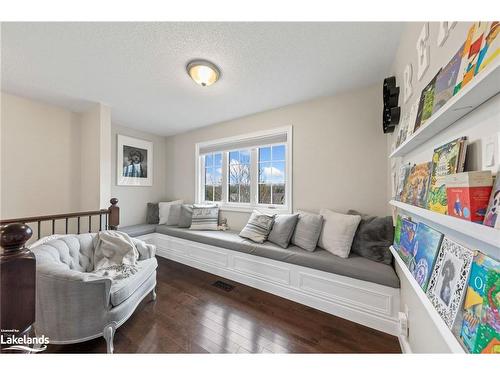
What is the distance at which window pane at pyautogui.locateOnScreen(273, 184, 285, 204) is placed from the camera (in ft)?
8.99

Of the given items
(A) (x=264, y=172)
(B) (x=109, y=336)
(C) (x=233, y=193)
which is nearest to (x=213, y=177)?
(C) (x=233, y=193)

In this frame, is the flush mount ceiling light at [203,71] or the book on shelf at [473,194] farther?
the flush mount ceiling light at [203,71]

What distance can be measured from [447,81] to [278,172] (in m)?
2.12

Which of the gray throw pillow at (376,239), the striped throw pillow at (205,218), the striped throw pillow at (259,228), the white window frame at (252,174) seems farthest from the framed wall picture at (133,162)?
the gray throw pillow at (376,239)

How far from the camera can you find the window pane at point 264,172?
2883mm

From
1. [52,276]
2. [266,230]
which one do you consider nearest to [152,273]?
[52,276]

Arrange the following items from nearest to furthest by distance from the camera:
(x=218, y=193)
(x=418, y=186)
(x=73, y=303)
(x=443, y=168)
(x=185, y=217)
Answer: (x=443, y=168)
(x=418, y=186)
(x=73, y=303)
(x=185, y=217)
(x=218, y=193)

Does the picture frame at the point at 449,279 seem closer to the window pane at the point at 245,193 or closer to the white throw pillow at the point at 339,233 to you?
the white throw pillow at the point at 339,233

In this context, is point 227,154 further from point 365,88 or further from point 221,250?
point 365,88

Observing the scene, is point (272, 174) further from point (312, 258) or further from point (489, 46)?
point (489, 46)

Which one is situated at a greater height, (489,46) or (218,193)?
(489,46)

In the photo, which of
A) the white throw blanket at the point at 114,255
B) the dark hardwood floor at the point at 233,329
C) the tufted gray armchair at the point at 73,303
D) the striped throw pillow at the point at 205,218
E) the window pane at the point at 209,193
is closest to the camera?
the tufted gray armchair at the point at 73,303

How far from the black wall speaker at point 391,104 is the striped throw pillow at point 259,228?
1.61m

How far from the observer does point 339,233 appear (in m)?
1.87
